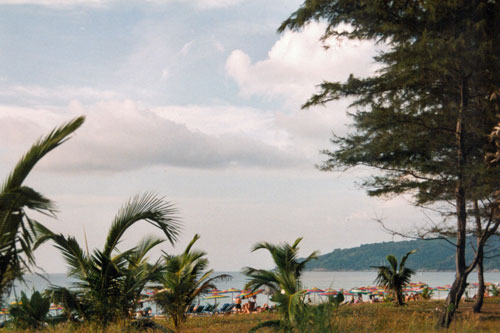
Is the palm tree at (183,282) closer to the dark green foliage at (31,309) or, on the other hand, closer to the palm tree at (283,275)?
the palm tree at (283,275)

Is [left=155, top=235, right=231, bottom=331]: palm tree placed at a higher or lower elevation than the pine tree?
lower

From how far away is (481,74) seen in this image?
15.0 metres

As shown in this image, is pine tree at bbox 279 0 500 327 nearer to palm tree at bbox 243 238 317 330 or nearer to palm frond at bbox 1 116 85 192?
palm tree at bbox 243 238 317 330

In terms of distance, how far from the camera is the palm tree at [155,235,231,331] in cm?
1455

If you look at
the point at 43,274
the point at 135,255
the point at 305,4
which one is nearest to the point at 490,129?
the point at 305,4

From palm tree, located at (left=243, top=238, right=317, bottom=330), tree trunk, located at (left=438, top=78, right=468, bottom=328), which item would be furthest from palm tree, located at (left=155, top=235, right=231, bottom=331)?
tree trunk, located at (left=438, top=78, right=468, bottom=328)

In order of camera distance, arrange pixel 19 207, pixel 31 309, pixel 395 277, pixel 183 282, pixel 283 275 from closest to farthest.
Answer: pixel 19 207 → pixel 31 309 → pixel 283 275 → pixel 183 282 → pixel 395 277

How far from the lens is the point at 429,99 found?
55.2ft

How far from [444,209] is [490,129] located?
3.43 metres

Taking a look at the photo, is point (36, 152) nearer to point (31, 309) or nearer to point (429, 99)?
point (31, 309)

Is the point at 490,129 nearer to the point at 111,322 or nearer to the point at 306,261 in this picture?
the point at 306,261

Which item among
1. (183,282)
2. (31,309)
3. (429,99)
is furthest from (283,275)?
(429,99)

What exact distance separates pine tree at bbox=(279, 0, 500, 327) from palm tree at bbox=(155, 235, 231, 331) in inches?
219

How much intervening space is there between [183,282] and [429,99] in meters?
9.57
